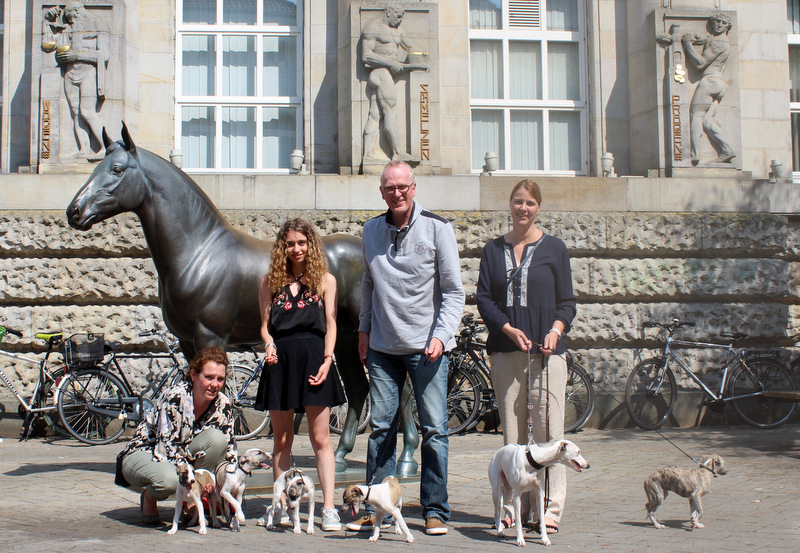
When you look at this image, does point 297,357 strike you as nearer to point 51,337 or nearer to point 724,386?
point 51,337

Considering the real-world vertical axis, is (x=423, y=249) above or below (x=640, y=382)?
above

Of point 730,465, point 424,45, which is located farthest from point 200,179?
point 730,465

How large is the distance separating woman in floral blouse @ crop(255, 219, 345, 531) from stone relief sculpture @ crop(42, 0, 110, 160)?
5.61m

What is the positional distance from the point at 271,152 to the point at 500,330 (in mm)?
6747

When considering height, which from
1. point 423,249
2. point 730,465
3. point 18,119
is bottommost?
point 730,465

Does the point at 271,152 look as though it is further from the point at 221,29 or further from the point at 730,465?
the point at 730,465

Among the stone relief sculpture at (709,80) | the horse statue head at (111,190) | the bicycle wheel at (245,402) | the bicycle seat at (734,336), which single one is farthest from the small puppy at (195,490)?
the stone relief sculpture at (709,80)

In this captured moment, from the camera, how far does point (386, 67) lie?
9812 millimetres

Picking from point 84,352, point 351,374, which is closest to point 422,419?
point 351,374

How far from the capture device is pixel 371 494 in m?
4.41

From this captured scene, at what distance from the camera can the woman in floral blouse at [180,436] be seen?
4867 mm

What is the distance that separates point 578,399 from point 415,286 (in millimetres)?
5127

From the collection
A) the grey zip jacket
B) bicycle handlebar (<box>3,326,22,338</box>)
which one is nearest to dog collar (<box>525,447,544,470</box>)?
the grey zip jacket

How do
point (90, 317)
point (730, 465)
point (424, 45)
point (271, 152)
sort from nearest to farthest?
point (730, 465) < point (90, 317) < point (424, 45) < point (271, 152)
